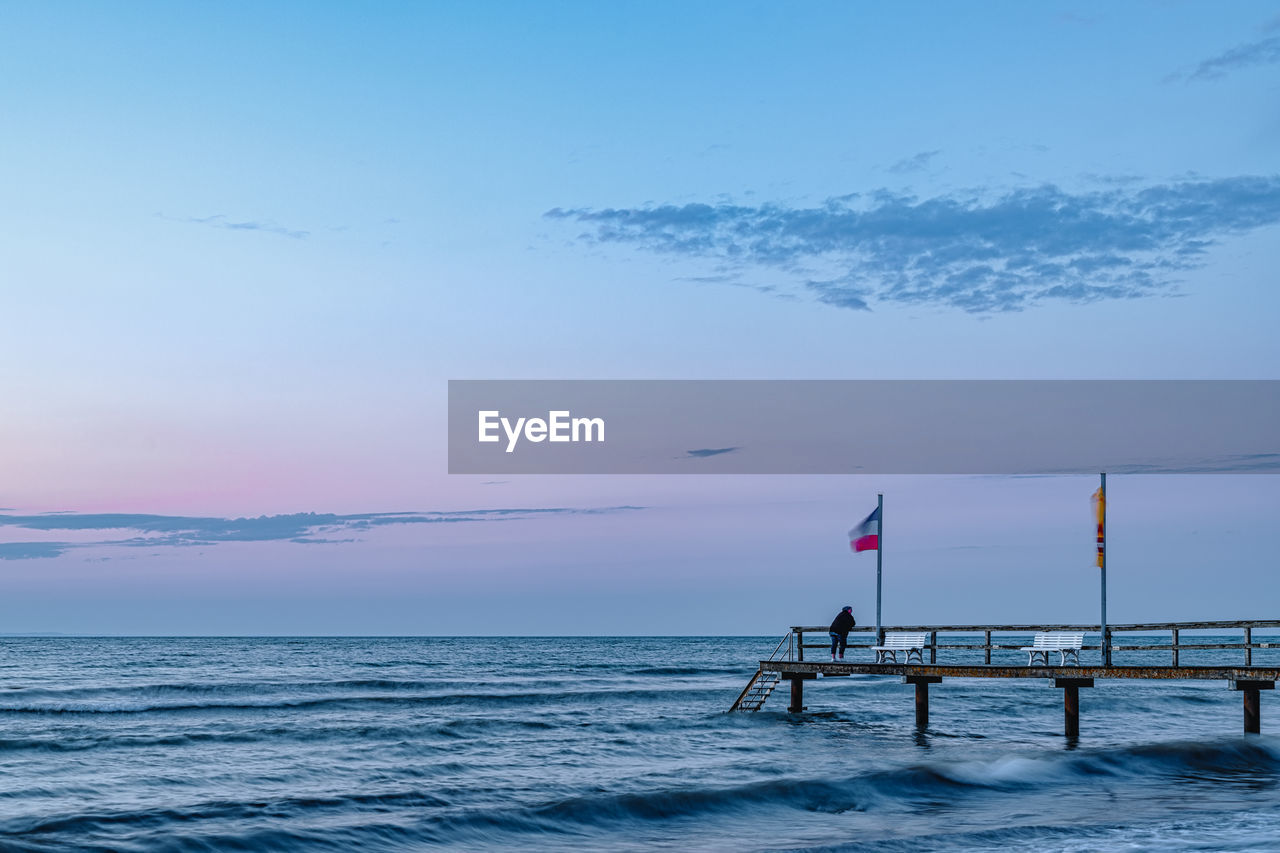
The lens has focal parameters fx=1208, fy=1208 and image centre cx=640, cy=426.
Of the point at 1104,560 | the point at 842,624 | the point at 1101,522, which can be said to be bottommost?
the point at 842,624

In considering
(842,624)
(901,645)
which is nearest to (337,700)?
(842,624)

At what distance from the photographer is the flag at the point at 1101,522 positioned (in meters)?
26.3

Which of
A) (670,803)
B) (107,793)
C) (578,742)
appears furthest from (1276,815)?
(107,793)

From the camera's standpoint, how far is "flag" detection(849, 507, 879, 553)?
3241cm

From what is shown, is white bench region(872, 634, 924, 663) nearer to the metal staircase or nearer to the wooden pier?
the wooden pier

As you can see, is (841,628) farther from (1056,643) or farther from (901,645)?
(1056,643)

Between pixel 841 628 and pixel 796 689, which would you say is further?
pixel 796 689

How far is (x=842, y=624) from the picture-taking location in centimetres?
3172

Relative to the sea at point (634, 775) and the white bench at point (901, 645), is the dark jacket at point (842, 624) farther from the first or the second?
the sea at point (634, 775)

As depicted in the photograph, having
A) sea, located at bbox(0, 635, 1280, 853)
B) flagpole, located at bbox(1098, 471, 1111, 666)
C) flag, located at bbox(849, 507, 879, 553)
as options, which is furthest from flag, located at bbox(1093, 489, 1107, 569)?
flag, located at bbox(849, 507, 879, 553)

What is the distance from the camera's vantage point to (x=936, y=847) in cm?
1706

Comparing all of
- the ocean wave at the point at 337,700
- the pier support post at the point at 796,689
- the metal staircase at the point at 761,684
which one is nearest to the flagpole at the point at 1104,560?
the pier support post at the point at 796,689

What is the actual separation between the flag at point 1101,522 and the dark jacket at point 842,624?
735cm

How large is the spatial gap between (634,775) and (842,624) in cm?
857
